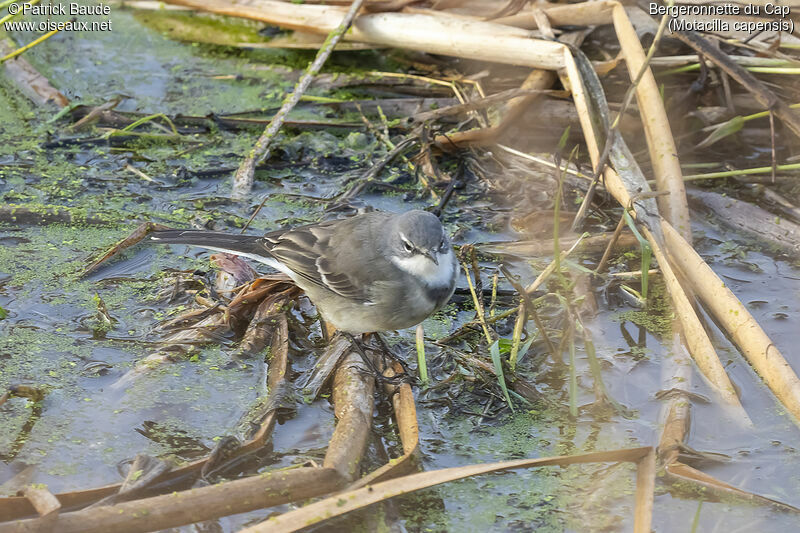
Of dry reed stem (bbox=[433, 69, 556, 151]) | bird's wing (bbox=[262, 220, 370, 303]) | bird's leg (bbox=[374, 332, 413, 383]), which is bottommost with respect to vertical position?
bird's leg (bbox=[374, 332, 413, 383])

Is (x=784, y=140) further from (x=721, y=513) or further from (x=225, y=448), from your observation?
(x=225, y=448)

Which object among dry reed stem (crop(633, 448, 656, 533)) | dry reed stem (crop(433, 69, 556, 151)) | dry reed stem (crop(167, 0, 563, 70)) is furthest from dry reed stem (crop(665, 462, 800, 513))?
dry reed stem (crop(167, 0, 563, 70))

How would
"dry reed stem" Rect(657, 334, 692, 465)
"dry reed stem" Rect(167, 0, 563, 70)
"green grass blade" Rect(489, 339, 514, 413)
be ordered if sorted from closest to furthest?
"dry reed stem" Rect(657, 334, 692, 465) < "green grass blade" Rect(489, 339, 514, 413) < "dry reed stem" Rect(167, 0, 563, 70)

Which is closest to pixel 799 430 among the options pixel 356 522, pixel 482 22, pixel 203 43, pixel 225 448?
pixel 356 522

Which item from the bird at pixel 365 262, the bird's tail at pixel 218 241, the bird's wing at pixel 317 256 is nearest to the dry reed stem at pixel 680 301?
the bird at pixel 365 262

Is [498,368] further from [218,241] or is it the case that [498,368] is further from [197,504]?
[218,241]

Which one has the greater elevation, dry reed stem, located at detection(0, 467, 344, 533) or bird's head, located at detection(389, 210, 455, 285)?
bird's head, located at detection(389, 210, 455, 285)

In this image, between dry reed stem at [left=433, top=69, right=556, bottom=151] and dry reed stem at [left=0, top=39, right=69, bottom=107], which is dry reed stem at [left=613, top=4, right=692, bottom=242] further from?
dry reed stem at [left=0, top=39, right=69, bottom=107]
